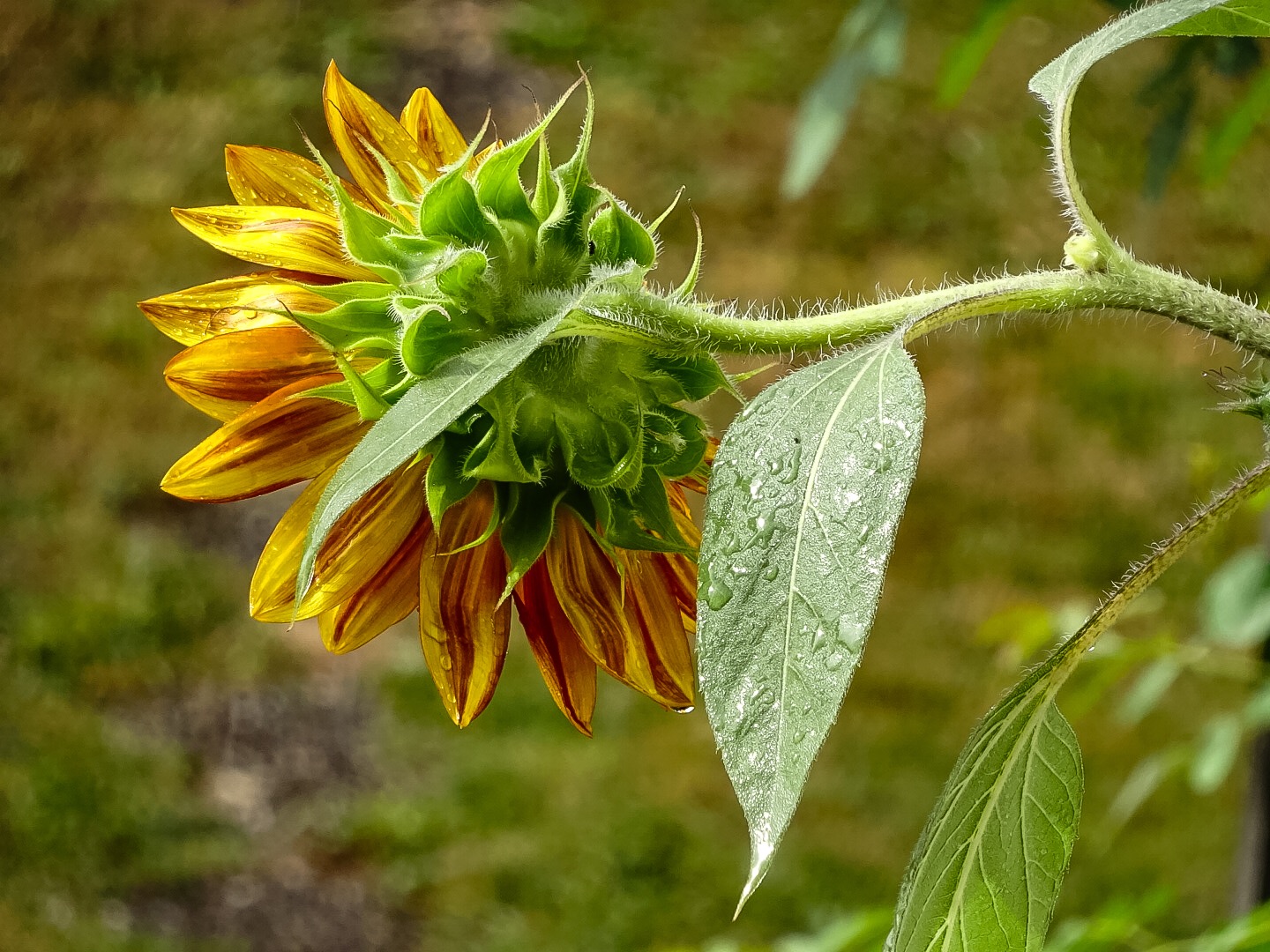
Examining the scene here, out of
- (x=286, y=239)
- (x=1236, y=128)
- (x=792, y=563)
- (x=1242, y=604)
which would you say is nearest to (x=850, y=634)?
(x=792, y=563)

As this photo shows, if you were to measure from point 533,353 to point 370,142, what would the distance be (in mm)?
118

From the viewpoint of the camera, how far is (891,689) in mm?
1848

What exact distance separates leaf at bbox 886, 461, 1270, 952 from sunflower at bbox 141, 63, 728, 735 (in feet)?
0.34

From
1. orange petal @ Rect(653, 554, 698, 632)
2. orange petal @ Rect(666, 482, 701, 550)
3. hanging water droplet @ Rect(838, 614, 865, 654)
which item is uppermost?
hanging water droplet @ Rect(838, 614, 865, 654)

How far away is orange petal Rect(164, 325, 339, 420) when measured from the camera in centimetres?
38

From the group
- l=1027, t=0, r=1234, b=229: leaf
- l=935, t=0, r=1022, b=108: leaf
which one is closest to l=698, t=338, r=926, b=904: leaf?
l=1027, t=0, r=1234, b=229: leaf

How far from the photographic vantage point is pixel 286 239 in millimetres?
386

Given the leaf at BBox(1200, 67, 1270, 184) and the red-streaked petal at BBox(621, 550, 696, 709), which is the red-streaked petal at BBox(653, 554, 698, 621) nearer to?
the red-streaked petal at BBox(621, 550, 696, 709)

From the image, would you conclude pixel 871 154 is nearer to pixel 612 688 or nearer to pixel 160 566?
pixel 612 688

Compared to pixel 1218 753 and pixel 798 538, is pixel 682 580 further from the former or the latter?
pixel 1218 753

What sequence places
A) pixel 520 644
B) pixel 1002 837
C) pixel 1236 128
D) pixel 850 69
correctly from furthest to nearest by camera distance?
pixel 520 644 < pixel 850 69 < pixel 1236 128 < pixel 1002 837

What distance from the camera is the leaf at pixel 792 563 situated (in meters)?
0.24

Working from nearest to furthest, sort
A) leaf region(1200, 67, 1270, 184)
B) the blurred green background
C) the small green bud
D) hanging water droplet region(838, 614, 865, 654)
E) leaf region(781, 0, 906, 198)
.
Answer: hanging water droplet region(838, 614, 865, 654)
the small green bud
leaf region(1200, 67, 1270, 184)
leaf region(781, 0, 906, 198)
the blurred green background

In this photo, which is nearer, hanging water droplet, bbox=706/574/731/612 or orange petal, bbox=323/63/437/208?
hanging water droplet, bbox=706/574/731/612
